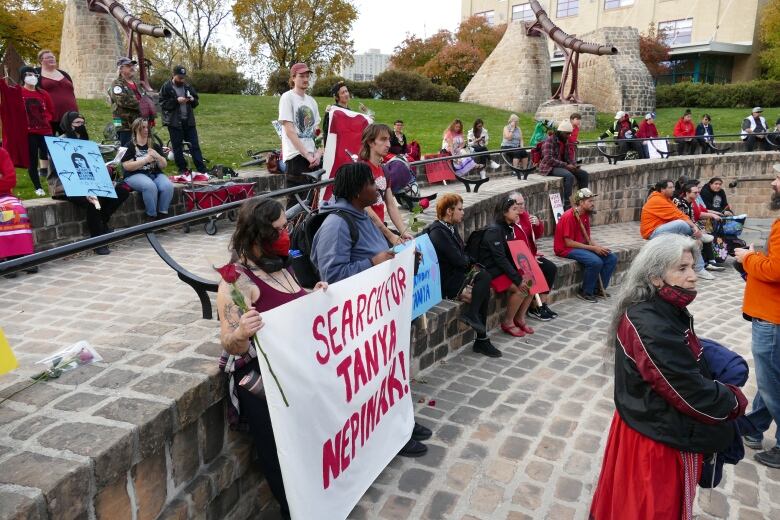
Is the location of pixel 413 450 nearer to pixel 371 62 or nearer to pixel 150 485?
pixel 150 485

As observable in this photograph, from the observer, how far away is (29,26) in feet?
108

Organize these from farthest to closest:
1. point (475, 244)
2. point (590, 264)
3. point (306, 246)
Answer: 1. point (590, 264)
2. point (475, 244)
3. point (306, 246)

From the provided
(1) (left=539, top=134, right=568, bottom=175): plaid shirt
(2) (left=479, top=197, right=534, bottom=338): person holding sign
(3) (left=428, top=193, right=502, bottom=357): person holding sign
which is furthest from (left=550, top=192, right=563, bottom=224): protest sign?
(3) (left=428, top=193, right=502, bottom=357): person holding sign

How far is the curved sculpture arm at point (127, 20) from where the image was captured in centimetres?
1507

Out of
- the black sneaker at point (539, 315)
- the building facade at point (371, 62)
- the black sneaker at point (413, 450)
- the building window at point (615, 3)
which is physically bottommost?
the black sneaker at point (539, 315)

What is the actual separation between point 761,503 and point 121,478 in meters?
3.76

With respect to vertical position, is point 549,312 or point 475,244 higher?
point 475,244

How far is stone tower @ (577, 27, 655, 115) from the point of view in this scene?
31172 mm

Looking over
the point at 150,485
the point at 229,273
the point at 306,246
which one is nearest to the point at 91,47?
the point at 306,246

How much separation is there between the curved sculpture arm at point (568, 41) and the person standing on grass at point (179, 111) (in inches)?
740

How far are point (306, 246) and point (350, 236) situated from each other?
0.41m

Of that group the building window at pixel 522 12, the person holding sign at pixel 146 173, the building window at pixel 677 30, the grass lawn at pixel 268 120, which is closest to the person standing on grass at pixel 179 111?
the grass lawn at pixel 268 120

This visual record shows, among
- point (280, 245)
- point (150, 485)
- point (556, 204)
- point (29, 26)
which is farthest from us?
point (29, 26)

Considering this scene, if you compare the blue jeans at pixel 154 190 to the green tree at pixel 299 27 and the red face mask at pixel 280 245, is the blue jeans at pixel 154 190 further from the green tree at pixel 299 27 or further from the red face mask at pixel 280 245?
the green tree at pixel 299 27
